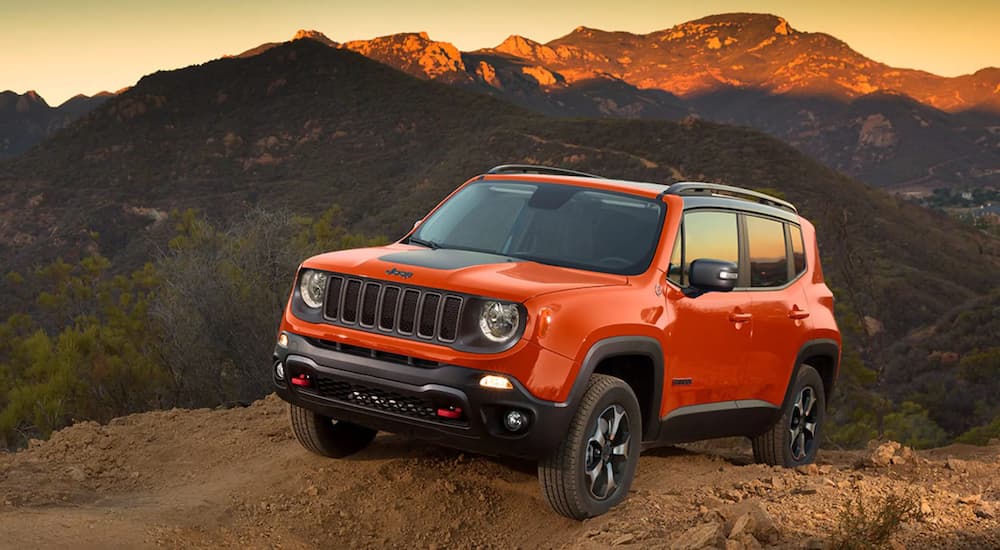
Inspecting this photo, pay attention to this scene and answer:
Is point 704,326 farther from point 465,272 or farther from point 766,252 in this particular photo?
point 465,272

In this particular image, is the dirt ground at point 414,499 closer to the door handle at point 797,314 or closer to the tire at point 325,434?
the tire at point 325,434

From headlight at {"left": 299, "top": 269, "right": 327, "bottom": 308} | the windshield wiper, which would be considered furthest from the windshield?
headlight at {"left": 299, "top": 269, "right": 327, "bottom": 308}

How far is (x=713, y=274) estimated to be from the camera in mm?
6168

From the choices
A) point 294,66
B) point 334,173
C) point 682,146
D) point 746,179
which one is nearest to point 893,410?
point 746,179

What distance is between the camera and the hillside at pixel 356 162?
194 ft

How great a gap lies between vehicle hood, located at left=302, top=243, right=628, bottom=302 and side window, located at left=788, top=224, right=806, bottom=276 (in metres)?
2.54

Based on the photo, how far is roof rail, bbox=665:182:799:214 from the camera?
6.76 m

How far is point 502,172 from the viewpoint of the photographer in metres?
7.60

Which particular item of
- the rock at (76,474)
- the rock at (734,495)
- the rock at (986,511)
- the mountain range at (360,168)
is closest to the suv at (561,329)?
the rock at (734,495)

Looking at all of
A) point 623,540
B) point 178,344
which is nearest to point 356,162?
point 178,344

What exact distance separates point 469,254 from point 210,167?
83678 millimetres

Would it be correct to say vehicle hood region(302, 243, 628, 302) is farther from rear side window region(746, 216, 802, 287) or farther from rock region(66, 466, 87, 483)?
rock region(66, 466, 87, 483)

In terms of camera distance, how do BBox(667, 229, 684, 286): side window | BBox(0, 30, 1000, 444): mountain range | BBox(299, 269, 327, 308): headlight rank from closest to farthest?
1. BBox(299, 269, 327, 308): headlight
2. BBox(667, 229, 684, 286): side window
3. BBox(0, 30, 1000, 444): mountain range

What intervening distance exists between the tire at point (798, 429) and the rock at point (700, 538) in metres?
2.87
